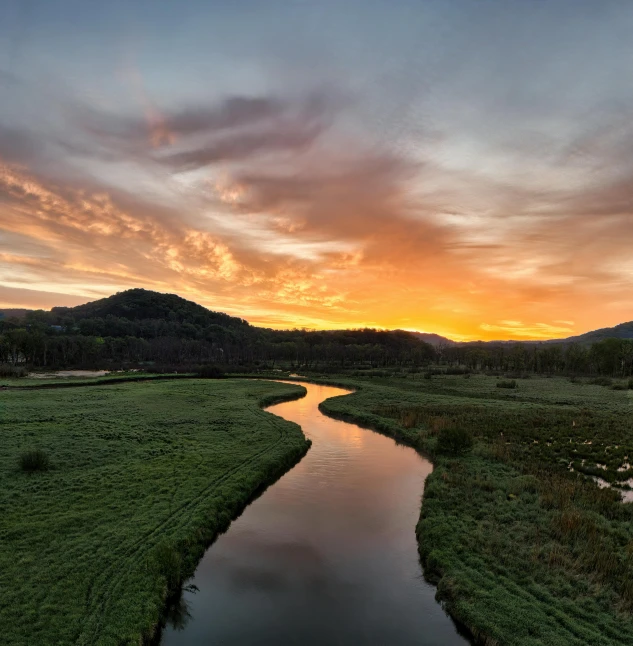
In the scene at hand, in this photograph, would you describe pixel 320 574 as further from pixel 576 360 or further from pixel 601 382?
pixel 576 360

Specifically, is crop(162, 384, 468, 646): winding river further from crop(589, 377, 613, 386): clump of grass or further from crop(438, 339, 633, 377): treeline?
crop(438, 339, 633, 377): treeline

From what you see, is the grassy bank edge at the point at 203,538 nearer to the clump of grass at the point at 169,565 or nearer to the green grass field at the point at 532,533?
the clump of grass at the point at 169,565

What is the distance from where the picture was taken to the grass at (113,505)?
13.7 metres

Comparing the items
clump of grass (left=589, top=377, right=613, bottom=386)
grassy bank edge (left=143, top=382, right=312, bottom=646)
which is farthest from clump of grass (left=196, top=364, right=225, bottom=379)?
clump of grass (left=589, top=377, right=613, bottom=386)

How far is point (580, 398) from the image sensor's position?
68.9 metres

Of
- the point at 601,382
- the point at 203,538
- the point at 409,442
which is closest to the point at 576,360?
the point at 601,382

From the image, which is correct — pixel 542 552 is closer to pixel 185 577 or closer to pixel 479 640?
pixel 479 640

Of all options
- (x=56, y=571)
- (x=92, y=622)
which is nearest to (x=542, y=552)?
(x=92, y=622)

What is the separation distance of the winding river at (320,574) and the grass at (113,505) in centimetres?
147

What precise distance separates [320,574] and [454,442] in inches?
813

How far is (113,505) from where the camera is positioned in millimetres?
21578

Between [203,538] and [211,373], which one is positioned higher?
[211,373]

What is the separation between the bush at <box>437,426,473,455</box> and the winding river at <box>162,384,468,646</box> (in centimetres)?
568

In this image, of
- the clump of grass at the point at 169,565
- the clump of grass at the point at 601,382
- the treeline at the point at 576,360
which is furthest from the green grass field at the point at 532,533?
the treeline at the point at 576,360
